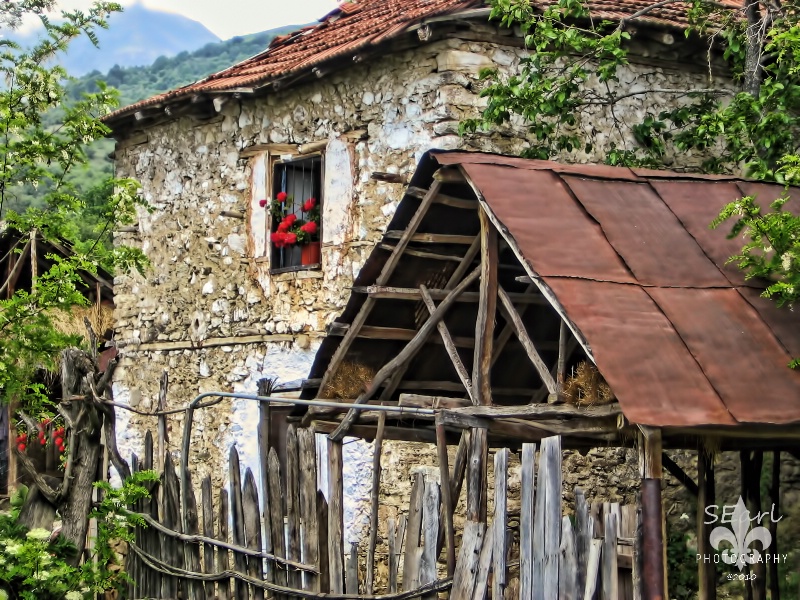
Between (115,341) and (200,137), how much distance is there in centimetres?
270

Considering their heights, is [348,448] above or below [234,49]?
below

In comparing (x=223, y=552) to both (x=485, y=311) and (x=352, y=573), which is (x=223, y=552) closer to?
(x=352, y=573)

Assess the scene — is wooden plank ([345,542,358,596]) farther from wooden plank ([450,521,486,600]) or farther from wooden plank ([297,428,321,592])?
wooden plank ([450,521,486,600])

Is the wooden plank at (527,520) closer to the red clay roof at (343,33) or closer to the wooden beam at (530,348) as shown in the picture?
the wooden beam at (530,348)

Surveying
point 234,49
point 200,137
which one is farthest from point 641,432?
point 234,49

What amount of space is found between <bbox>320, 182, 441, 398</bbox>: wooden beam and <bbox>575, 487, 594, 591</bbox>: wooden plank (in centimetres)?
188

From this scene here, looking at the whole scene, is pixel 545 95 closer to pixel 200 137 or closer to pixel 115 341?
pixel 200 137

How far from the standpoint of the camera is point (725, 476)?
9031mm

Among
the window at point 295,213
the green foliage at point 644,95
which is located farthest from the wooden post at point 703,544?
the window at point 295,213

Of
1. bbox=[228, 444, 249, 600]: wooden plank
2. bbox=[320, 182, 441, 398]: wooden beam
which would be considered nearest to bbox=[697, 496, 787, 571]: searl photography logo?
bbox=[320, 182, 441, 398]: wooden beam

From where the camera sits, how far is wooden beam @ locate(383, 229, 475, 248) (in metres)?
6.03

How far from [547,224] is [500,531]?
1533mm

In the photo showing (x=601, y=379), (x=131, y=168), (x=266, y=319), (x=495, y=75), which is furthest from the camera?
(x=131, y=168)

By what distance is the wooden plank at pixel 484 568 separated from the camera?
5.00m
